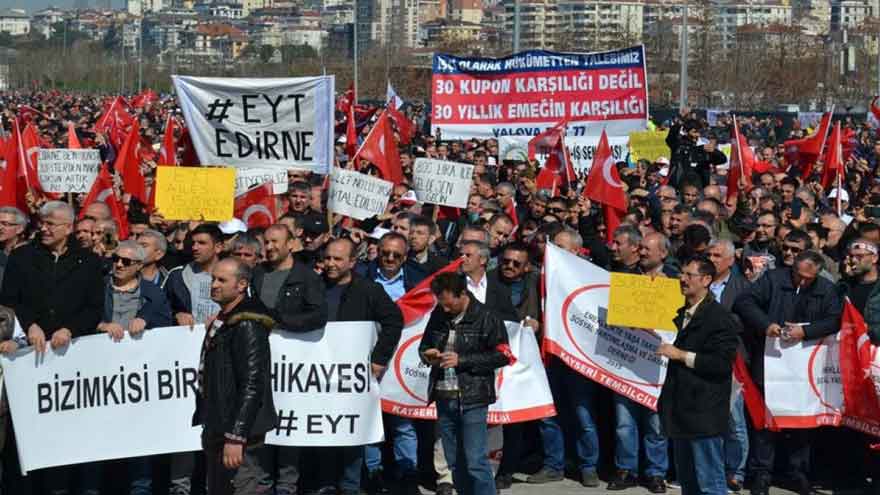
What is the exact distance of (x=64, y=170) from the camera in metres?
15.5

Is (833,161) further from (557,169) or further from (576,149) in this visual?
(557,169)

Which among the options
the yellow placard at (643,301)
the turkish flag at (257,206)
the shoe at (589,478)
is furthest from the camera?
the turkish flag at (257,206)

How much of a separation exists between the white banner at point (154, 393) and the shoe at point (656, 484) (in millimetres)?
1784

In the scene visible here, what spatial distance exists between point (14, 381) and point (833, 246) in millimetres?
5918

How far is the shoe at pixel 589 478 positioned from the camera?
1018 cm

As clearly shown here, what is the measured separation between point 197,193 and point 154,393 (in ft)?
9.41

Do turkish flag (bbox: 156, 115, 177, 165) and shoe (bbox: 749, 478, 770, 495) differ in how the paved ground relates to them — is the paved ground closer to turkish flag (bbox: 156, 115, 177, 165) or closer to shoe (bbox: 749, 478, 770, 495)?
shoe (bbox: 749, 478, 770, 495)

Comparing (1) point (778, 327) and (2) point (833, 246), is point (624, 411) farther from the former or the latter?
(2) point (833, 246)

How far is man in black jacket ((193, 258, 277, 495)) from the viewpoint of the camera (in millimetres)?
7676

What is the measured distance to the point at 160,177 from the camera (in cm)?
A: 1189

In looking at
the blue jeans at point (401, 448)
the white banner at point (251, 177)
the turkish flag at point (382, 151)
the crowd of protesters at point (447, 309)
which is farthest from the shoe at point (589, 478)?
the turkish flag at point (382, 151)

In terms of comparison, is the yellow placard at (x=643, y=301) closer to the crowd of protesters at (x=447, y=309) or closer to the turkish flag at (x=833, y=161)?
the crowd of protesters at (x=447, y=309)

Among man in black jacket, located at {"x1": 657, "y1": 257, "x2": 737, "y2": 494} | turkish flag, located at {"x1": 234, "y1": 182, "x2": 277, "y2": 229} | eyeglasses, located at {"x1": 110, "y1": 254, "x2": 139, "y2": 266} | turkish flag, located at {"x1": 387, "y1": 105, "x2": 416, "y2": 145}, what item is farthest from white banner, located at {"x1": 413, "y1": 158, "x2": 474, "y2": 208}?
turkish flag, located at {"x1": 387, "y1": 105, "x2": 416, "y2": 145}

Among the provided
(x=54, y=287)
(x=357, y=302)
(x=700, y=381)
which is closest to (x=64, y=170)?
(x=54, y=287)
